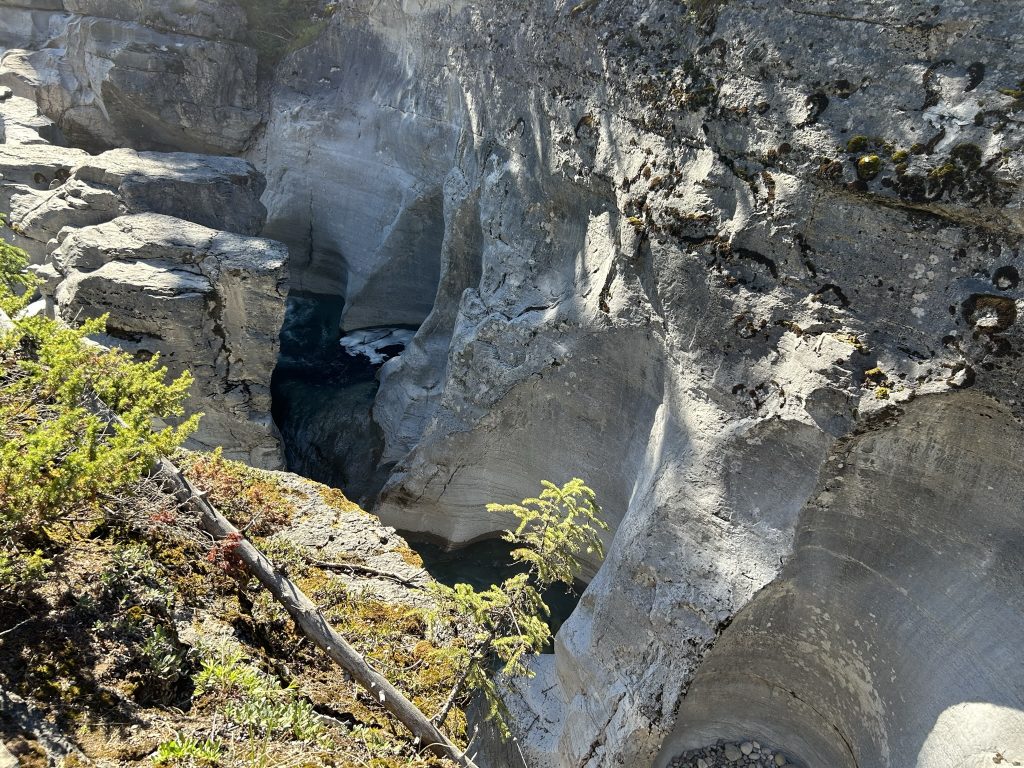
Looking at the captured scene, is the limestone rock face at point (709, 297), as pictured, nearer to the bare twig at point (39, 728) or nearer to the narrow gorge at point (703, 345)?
the narrow gorge at point (703, 345)

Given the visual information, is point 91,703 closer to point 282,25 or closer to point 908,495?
point 908,495

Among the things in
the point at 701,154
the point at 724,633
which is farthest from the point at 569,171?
the point at 724,633

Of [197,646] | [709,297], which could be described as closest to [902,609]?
[709,297]

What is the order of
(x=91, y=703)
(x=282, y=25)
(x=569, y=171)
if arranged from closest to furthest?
(x=91, y=703), (x=569, y=171), (x=282, y=25)

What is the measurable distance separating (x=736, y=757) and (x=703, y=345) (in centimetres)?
497

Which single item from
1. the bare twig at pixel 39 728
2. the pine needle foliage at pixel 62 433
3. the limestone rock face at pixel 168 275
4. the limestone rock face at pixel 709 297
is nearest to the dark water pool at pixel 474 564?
the limestone rock face at pixel 709 297

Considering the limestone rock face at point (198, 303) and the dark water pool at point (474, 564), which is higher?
the limestone rock face at point (198, 303)

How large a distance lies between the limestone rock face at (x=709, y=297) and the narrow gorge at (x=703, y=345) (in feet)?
0.11

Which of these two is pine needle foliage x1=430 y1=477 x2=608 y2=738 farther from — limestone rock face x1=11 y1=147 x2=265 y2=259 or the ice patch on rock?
limestone rock face x1=11 y1=147 x2=265 y2=259

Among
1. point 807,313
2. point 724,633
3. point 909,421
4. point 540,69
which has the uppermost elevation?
point 540,69

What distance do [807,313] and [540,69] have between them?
6073 mm

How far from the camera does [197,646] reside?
4.34 meters

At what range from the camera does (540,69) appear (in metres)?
10.4

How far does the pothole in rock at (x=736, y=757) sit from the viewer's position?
26.5 ft
